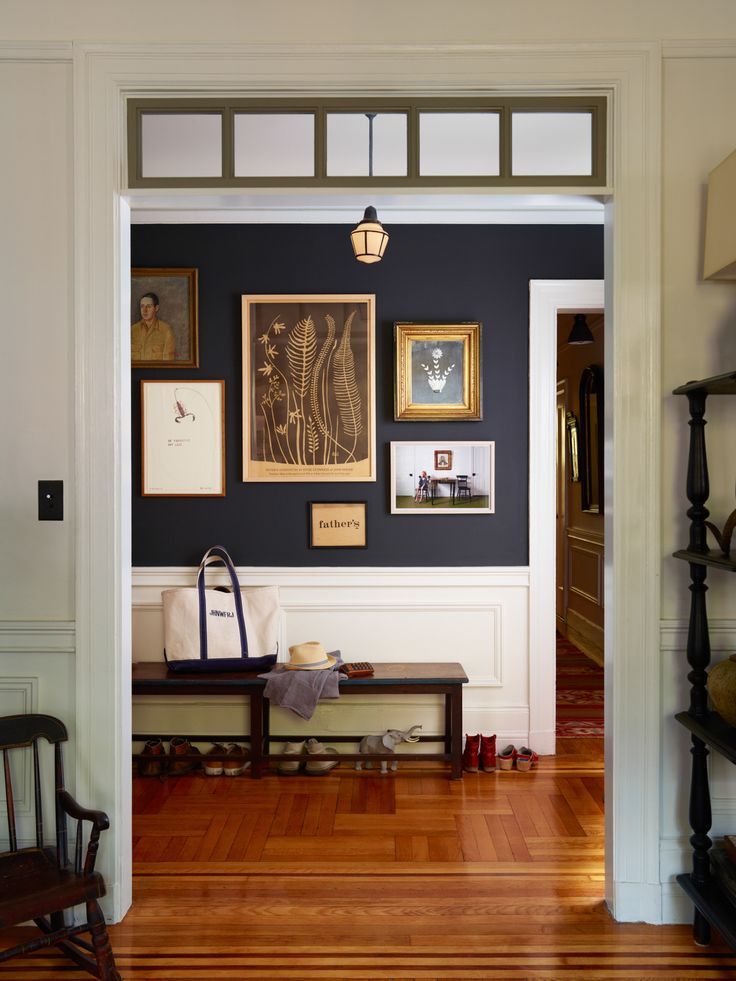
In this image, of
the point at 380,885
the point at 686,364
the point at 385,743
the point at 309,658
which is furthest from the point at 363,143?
the point at 385,743

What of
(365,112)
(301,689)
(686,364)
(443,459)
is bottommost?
(301,689)

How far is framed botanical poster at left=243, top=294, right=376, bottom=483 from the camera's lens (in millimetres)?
4180

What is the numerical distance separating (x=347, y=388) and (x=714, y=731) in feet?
8.32

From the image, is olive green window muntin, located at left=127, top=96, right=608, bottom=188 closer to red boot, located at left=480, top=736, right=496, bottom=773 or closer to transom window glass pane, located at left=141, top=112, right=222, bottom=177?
transom window glass pane, located at left=141, top=112, right=222, bottom=177

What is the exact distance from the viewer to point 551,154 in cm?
264

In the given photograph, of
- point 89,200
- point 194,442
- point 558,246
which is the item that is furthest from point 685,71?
point 194,442

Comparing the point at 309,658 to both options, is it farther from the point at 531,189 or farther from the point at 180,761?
the point at 531,189

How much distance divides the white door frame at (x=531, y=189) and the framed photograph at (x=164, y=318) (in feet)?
5.30

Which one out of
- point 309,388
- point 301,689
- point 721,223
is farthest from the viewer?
point 309,388

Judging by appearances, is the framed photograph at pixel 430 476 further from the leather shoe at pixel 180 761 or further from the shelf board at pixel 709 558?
the shelf board at pixel 709 558

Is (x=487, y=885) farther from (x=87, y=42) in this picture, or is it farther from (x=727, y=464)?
(x=87, y=42)

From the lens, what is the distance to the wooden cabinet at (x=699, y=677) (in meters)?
2.38

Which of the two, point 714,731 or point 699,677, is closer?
point 714,731

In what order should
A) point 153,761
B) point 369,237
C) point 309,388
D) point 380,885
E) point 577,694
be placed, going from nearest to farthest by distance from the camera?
point 380,885, point 369,237, point 153,761, point 309,388, point 577,694
